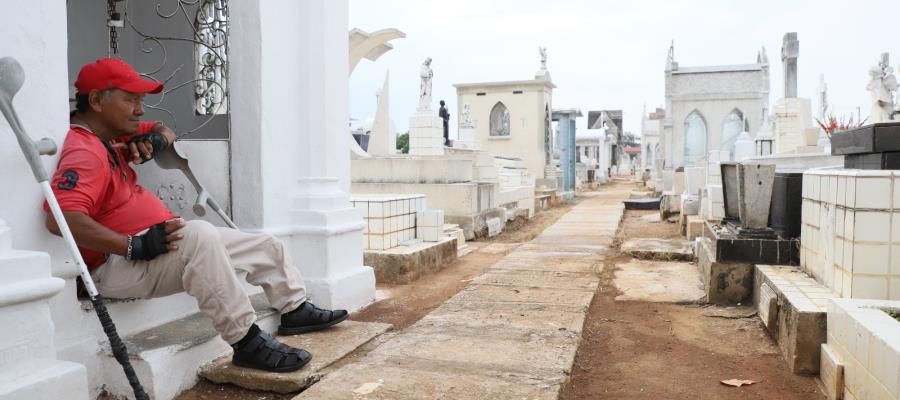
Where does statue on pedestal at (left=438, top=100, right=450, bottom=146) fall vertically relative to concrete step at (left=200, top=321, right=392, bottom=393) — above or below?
above

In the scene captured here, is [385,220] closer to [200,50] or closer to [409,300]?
[409,300]

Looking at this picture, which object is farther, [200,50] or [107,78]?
[200,50]

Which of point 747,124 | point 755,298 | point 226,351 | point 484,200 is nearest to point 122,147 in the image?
point 226,351

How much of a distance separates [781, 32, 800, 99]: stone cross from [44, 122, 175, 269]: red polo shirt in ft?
49.5

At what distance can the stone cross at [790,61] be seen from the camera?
574 inches

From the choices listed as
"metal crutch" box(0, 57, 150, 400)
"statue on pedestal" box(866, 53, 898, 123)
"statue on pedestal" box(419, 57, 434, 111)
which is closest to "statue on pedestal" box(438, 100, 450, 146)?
"statue on pedestal" box(419, 57, 434, 111)

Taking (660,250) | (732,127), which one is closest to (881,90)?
(660,250)

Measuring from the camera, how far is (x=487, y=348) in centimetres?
340

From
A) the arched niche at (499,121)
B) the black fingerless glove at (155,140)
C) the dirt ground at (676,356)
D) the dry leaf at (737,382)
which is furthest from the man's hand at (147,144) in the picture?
the arched niche at (499,121)

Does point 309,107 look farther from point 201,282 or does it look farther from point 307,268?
point 201,282

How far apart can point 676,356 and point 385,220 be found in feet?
10.6

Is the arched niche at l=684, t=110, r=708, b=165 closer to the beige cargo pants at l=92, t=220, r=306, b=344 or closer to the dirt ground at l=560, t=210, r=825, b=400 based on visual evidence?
the dirt ground at l=560, t=210, r=825, b=400

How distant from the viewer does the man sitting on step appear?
2539 millimetres

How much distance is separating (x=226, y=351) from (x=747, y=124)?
25756 millimetres
